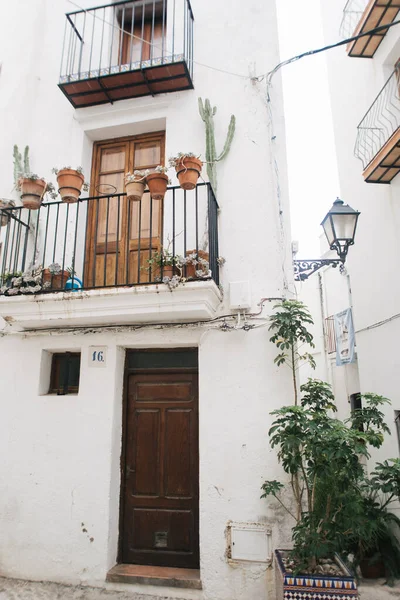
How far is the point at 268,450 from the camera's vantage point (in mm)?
4152

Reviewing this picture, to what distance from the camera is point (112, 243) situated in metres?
5.36

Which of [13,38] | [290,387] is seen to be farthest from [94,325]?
[13,38]

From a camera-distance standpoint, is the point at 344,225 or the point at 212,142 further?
the point at 212,142

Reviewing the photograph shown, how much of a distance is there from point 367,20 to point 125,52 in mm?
3629

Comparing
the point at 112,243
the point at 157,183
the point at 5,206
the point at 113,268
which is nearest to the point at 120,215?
the point at 112,243

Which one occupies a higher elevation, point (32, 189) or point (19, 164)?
point (19, 164)

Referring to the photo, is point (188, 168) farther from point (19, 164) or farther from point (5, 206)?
point (19, 164)

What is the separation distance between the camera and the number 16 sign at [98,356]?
4750 millimetres

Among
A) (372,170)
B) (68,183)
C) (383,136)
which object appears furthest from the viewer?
(383,136)

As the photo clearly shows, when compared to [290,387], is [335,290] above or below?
above

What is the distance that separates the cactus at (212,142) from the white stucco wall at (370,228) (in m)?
2.67

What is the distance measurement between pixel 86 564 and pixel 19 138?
5.47 metres

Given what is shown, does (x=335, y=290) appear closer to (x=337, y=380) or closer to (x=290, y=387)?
(x=337, y=380)

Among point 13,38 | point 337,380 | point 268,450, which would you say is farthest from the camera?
point 337,380
